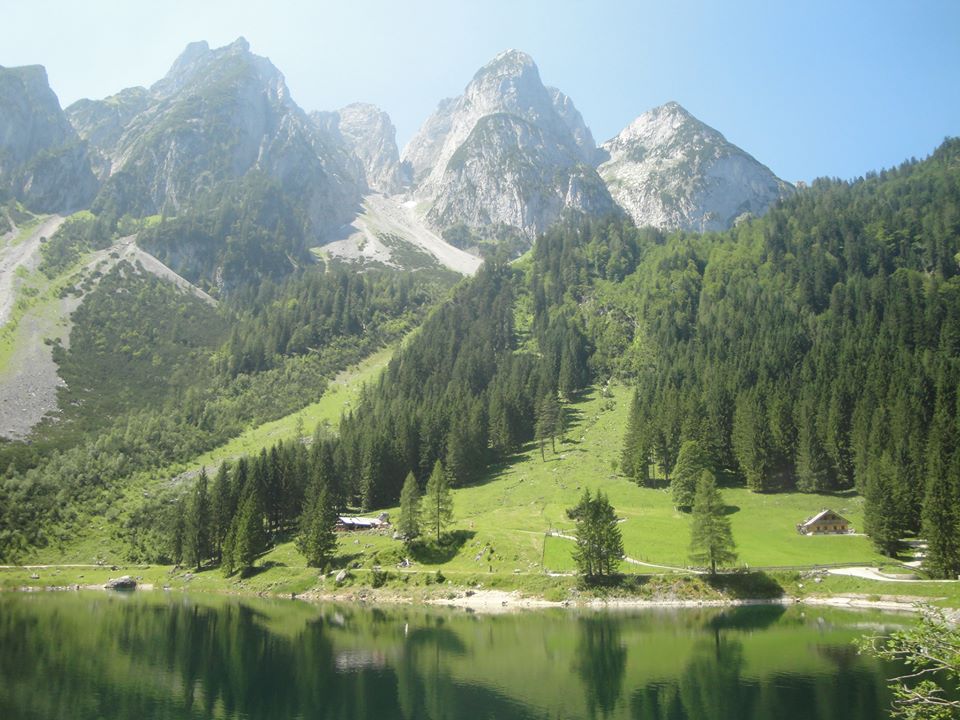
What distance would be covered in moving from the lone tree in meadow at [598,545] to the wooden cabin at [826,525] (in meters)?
31.2

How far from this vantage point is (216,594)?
89688mm

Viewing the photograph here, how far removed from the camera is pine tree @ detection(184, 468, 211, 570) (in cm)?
10212

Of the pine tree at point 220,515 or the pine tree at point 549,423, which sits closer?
the pine tree at point 220,515

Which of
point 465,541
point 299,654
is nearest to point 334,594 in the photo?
point 465,541

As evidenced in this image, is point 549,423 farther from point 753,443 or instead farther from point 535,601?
point 535,601

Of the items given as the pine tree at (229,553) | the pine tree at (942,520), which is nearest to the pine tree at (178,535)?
the pine tree at (229,553)

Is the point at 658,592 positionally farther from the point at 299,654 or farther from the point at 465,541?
the point at 299,654

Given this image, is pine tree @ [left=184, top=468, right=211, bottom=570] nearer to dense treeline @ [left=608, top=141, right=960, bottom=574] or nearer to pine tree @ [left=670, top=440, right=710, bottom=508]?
dense treeline @ [left=608, top=141, right=960, bottom=574]

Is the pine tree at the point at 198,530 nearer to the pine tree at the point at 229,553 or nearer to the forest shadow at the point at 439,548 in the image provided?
the pine tree at the point at 229,553

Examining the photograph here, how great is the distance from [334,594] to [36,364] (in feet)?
486

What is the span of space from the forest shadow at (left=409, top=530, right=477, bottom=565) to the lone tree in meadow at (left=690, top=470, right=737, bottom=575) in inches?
1204

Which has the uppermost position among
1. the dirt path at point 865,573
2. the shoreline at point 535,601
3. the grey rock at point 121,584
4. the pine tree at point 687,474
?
the pine tree at point 687,474

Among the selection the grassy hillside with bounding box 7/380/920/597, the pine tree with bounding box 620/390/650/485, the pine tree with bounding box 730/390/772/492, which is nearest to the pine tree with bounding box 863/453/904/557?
the grassy hillside with bounding box 7/380/920/597

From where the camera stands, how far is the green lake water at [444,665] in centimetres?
4053
